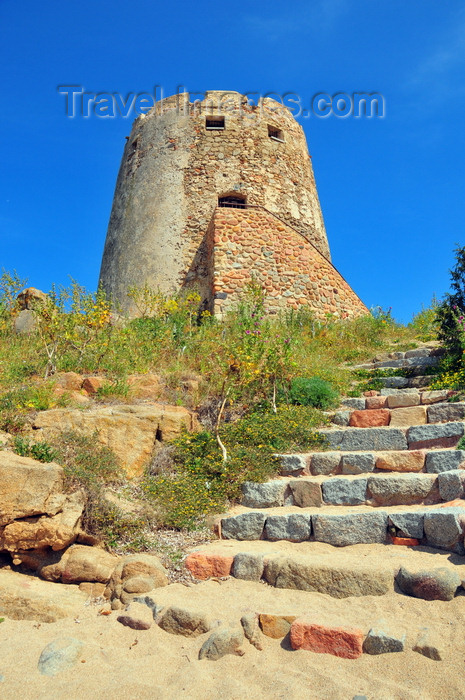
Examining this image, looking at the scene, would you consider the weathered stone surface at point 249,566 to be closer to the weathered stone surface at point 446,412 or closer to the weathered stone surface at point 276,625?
the weathered stone surface at point 276,625

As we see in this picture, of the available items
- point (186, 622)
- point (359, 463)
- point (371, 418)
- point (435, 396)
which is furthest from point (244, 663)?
point (435, 396)

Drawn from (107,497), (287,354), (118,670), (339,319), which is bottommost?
(118,670)

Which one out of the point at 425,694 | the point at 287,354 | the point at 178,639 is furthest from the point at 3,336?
the point at 425,694

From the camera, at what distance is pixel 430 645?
9.82 feet

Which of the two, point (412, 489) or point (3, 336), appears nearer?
point (412, 489)

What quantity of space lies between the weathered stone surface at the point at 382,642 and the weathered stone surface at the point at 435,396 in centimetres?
438

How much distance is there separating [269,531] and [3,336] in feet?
21.1

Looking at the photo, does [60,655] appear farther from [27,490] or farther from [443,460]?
[443,460]

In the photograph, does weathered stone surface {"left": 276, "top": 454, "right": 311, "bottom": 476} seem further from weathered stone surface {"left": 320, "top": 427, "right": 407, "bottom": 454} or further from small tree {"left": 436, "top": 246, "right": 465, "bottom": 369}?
small tree {"left": 436, "top": 246, "right": 465, "bottom": 369}

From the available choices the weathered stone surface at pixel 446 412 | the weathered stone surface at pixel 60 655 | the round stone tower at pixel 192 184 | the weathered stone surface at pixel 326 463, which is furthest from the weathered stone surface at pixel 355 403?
the round stone tower at pixel 192 184

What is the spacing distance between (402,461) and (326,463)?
80 cm

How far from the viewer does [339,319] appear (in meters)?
12.1

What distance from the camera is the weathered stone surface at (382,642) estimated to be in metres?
3.04

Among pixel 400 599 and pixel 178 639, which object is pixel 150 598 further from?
pixel 400 599
